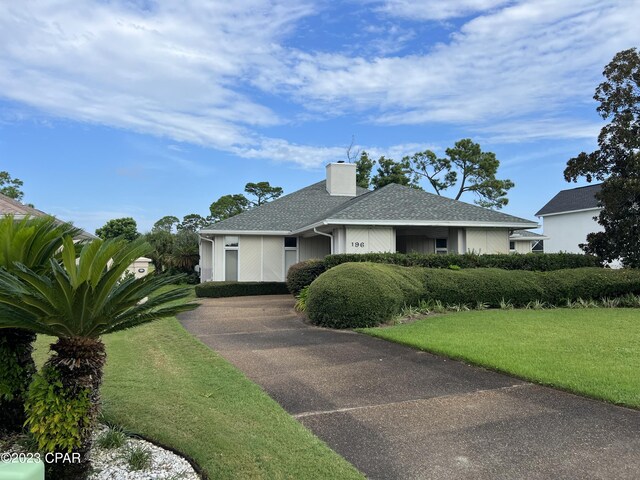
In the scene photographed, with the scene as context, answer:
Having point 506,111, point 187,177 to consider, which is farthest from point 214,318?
point 506,111

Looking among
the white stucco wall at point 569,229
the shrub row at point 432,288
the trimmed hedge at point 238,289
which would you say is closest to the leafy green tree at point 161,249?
the trimmed hedge at point 238,289

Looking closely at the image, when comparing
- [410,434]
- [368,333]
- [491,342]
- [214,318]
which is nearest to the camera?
[410,434]

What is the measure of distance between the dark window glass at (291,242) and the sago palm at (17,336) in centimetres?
1750

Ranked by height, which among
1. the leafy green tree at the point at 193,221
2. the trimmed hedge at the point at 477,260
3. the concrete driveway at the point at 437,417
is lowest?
the concrete driveway at the point at 437,417

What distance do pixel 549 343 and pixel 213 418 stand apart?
6463 millimetres

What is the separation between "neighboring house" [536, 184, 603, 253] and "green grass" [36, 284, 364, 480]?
30.0m

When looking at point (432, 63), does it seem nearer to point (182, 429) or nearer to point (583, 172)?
point (583, 172)

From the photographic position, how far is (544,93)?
17203 mm

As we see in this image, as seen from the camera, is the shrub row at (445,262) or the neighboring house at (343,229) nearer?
the shrub row at (445,262)

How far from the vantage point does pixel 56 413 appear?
2.96m

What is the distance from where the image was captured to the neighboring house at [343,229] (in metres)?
16.5

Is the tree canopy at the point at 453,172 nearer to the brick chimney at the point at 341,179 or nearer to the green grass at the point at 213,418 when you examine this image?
the brick chimney at the point at 341,179

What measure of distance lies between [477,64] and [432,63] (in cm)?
156

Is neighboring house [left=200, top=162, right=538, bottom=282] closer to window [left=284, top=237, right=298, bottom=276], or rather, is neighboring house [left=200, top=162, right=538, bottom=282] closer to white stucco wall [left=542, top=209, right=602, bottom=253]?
window [left=284, top=237, right=298, bottom=276]
